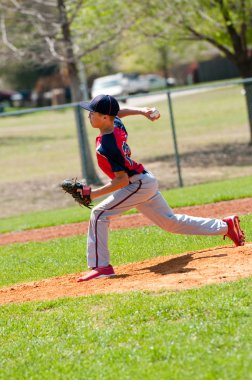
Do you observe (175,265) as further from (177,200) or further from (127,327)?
(177,200)

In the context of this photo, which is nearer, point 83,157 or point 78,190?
point 78,190

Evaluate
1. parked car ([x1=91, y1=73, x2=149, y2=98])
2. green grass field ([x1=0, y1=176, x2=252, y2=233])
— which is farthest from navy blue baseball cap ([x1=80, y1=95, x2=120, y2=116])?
parked car ([x1=91, y1=73, x2=149, y2=98])

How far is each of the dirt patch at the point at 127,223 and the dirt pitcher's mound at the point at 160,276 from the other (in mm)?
3300

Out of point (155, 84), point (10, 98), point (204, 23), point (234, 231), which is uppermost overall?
point (204, 23)

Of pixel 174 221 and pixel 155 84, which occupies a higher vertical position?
pixel 155 84

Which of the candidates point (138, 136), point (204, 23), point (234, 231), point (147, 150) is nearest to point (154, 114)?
point (234, 231)

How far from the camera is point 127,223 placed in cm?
1225

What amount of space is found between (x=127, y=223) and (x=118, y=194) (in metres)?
4.43

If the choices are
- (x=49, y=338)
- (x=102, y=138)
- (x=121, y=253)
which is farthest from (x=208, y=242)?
(x=49, y=338)

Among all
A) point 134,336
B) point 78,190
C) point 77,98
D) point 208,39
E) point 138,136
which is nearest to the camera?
point 134,336

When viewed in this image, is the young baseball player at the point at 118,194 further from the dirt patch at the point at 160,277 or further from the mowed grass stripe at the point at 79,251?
the mowed grass stripe at the point at 79,251

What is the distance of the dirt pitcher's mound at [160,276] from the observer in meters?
7.04

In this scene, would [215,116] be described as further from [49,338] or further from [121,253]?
[49,338]

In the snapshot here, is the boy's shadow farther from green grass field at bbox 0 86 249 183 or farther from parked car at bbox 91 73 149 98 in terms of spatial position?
parked car at bbox 91 73 149 98
